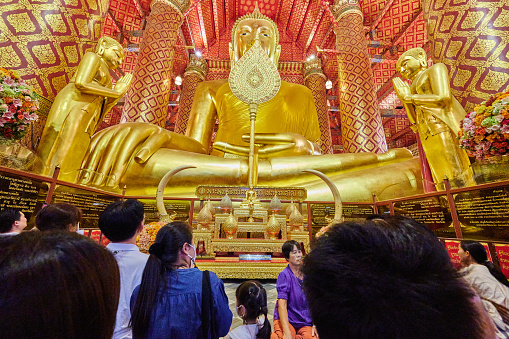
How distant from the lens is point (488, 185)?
1773 millimetres

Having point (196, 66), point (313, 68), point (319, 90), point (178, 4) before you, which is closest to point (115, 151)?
point (178, 4)

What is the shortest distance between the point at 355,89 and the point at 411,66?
6.50 ft

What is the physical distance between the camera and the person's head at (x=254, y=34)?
15.4 feet

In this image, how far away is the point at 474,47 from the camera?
10.2 ft

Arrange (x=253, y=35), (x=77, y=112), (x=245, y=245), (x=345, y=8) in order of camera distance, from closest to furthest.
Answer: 1. (x=245, y=245)
2. (x=77, y=112)
3. (x=253, y=35)
4. (x=345, y=8)

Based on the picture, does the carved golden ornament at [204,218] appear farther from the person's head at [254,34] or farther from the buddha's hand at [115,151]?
the person's head at [254,34]

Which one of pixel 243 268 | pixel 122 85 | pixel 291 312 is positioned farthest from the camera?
pixel 122 85

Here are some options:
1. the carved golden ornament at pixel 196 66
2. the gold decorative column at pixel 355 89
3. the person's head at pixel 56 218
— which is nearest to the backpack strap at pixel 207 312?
the person's head at pixel 56 218

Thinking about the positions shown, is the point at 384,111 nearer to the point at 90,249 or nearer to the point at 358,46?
the point at 358,46

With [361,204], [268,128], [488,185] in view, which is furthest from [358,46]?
[488,185]

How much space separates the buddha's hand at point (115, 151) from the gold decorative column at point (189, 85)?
4306 millimetres

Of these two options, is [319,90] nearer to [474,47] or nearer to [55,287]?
[474,47]

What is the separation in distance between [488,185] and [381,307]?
207cm

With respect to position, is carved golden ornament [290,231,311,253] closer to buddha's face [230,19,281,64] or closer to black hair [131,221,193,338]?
black hair [131,221,193,338]
